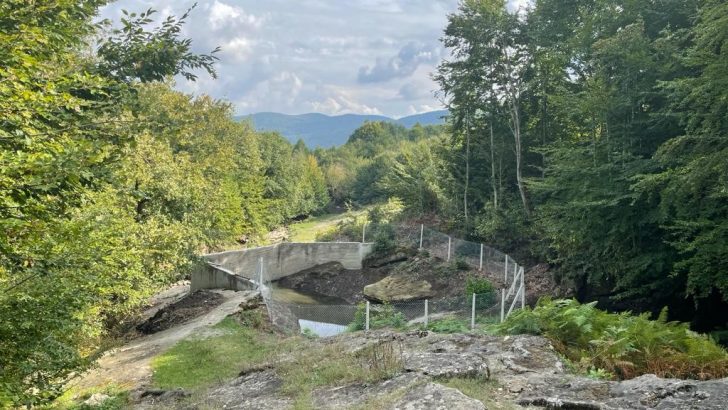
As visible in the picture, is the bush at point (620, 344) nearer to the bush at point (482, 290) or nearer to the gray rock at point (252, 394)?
the gray rock at point (252, 394)

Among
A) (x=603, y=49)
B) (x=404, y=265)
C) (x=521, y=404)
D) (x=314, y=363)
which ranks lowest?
(x=404, y=265)

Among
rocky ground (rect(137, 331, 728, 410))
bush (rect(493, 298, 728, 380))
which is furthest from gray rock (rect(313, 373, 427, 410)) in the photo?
bush (rect(493, 298, 728, 380))

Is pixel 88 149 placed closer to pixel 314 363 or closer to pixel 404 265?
pixel 314 363

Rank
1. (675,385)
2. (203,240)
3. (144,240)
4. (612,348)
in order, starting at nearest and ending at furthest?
(675,385), (612,348), (144,240), (203,240)

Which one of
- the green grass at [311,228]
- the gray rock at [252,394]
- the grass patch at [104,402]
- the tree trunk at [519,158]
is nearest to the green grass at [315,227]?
the green grass at [311,228]

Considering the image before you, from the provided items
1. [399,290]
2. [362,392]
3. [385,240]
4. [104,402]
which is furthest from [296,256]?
[362,392]

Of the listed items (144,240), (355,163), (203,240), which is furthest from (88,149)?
(355,163)

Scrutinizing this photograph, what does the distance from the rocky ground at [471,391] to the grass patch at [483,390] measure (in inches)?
0.4

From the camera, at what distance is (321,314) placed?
19.4m

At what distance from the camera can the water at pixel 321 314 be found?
15.9 metres

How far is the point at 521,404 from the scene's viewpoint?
17.3ft

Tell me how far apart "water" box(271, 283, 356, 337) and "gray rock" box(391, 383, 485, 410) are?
7.54 metres

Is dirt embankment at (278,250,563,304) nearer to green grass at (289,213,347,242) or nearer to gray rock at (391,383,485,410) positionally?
green grass at (289,213,347,242)

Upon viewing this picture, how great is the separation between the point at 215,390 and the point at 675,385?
6.40 meters
